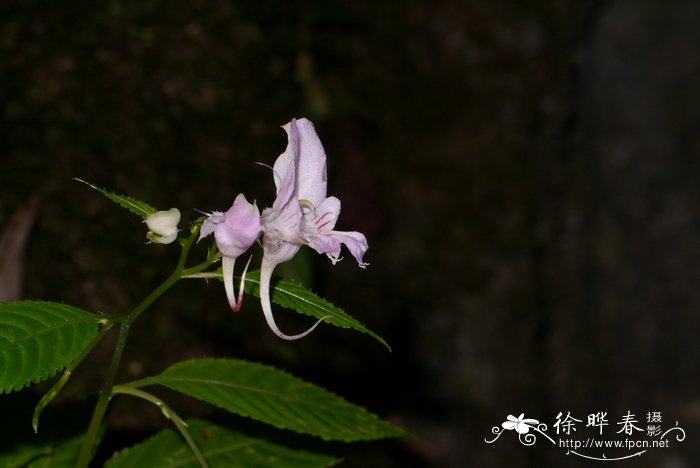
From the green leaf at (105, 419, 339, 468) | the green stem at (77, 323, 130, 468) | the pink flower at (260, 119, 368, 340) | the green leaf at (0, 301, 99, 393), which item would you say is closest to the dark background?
the green leaf at (105, 419, 339, 468)

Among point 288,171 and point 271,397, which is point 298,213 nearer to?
Answer: point 288,171

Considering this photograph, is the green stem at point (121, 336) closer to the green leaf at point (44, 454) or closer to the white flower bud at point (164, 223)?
the white flower bud at point (164, 223)

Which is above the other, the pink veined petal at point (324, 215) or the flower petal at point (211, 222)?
the pink veined petal at point (324, 215)

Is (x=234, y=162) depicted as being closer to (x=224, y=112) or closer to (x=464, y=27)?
(x=224, y=112)

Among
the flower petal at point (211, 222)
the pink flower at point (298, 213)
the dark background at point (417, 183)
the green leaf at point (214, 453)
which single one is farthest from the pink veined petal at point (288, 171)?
the dark background at point (417, 183)

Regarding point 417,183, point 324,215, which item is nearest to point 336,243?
point 324,215

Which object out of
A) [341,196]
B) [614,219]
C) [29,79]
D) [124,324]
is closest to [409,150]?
[341,196]
